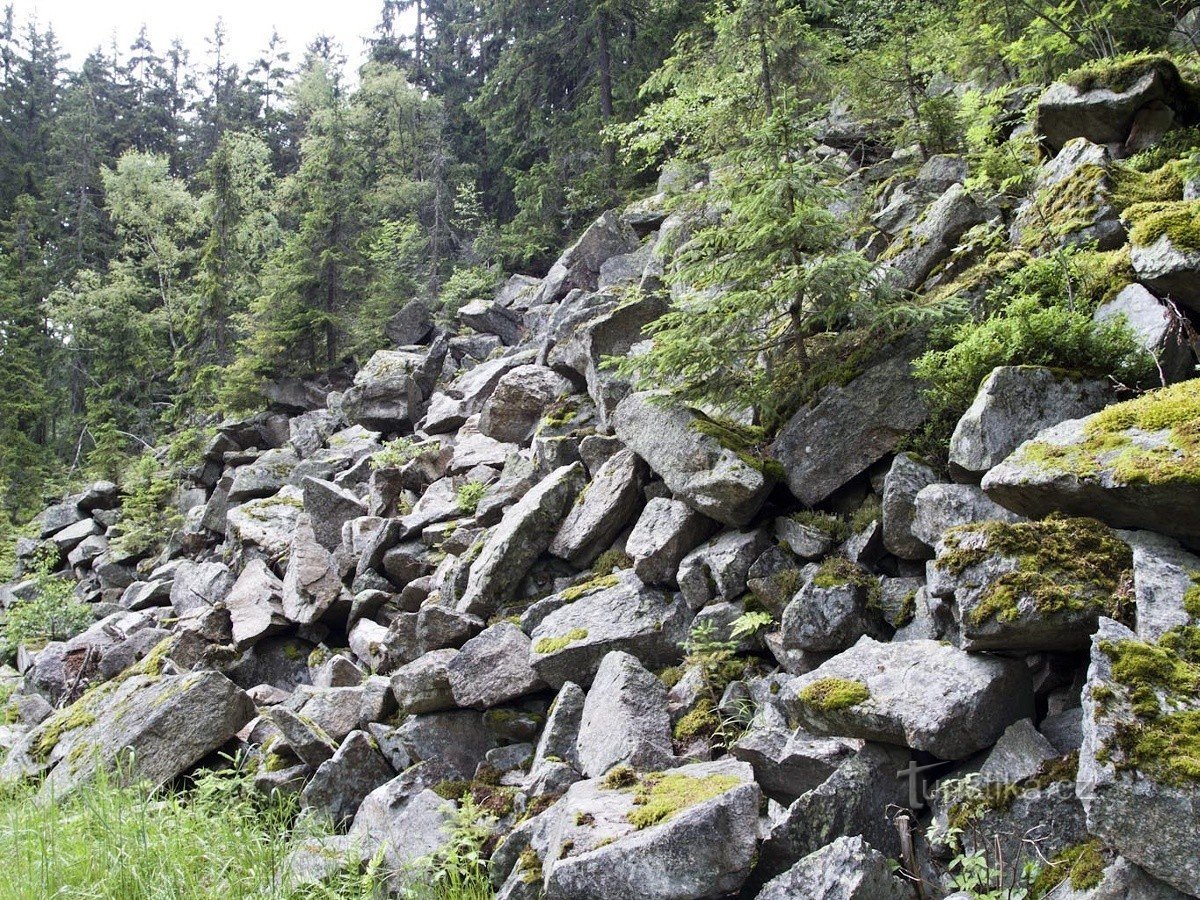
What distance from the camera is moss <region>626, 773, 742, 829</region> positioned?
4.71 meters

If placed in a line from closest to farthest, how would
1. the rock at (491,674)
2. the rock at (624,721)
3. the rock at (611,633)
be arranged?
the rock at (624,721), the rock at (611,633), the rock at (491,674)

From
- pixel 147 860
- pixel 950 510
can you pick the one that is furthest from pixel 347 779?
pixel 950 510

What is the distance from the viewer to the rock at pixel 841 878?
3932 millimetres

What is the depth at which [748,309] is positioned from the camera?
7.47 metres

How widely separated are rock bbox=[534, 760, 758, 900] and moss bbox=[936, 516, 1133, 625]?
183 cm

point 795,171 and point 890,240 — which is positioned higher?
point 795,171

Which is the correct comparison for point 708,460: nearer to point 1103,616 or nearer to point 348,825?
point 1103,616

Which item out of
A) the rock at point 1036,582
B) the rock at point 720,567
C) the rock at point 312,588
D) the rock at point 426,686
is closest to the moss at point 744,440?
the rock at point 720,567

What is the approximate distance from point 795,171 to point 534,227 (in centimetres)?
1943

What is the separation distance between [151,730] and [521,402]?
7.77m

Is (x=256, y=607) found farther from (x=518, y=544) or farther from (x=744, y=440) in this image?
(x=744, y=440)

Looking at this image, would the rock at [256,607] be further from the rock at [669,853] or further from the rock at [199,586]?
the rock at [669,853]

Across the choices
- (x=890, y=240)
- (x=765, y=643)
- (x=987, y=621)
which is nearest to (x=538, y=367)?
(x=890, y=240)

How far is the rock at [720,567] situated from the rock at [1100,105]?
6.00 metres
